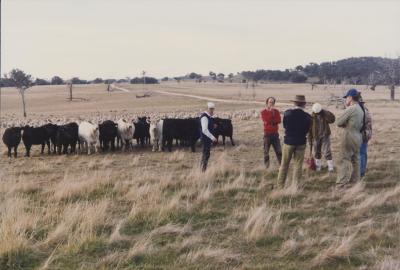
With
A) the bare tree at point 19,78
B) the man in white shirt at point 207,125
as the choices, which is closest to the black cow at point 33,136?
the man in white shirt at point 207,125

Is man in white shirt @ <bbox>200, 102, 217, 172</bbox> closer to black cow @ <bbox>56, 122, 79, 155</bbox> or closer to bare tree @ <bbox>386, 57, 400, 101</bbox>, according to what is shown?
→ black cow @ <bbox>56, 122, 79, 155</bbox>

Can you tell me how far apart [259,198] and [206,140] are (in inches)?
122

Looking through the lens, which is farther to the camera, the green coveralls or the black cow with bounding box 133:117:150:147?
the black cow with bounding box 133:117:150:147

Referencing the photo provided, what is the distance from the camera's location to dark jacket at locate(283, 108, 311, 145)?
10.3 m

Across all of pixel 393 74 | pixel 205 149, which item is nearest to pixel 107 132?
pixel 205 149

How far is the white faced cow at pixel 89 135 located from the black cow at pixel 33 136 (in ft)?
4.83

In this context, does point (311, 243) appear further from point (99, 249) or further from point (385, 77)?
point (385, 77)

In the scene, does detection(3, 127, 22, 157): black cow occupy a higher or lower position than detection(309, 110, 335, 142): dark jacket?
lower

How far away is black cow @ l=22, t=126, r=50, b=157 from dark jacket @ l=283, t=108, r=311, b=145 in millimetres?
12383

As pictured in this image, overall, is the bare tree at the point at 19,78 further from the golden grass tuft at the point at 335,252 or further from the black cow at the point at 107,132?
the golden grass tuft at the point at 335,252

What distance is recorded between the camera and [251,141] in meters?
21.2

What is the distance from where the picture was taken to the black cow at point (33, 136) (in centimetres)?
1853

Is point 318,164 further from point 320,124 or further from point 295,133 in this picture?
point 295,133

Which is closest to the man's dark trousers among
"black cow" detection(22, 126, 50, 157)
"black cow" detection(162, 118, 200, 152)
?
"black cow" detection(162, 118, 200, 152)
